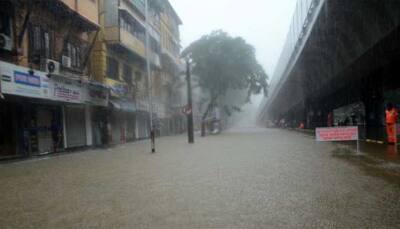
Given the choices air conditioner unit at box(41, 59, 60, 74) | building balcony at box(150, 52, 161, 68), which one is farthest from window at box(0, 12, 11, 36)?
building balcony at box(150, 52, 161, 68)

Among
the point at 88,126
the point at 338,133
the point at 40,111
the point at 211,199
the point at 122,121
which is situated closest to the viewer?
the point at 211,199

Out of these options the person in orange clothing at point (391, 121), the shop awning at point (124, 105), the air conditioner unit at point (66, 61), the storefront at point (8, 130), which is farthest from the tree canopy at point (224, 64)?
the person in orange clothing at point (391, 121)

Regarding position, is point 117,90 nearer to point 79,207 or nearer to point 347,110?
point 347,110

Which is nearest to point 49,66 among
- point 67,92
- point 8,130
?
point 67,92

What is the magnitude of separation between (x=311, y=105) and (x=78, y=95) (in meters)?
23.6

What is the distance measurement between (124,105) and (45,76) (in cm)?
1129

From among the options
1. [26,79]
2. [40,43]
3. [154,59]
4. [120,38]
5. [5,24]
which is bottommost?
[26,79]

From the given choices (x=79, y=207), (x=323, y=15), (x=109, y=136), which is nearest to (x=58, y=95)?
(x=109, y=136)

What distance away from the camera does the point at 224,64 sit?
46.8m

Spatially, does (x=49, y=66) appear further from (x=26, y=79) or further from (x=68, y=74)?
(x=68, y=74)

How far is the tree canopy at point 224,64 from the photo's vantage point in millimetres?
47125

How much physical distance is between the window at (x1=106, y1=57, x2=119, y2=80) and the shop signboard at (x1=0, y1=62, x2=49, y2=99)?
31.2 feet

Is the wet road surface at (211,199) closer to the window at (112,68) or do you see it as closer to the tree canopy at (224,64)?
the window at (112,68)

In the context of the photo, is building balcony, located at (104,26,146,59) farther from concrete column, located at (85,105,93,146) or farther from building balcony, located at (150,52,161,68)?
building balcony, located at (150,52,161,68)
